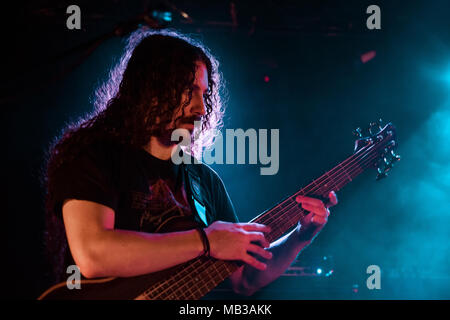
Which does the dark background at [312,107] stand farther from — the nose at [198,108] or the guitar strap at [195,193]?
the nose at [198,108]

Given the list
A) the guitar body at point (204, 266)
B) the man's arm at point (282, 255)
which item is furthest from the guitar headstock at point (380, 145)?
the man's arm at point (282, 255)

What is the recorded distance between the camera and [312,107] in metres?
4.67

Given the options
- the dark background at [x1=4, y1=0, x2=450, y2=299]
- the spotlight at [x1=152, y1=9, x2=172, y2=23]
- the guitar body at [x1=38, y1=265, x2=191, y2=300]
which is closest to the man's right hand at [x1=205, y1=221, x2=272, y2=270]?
the guitar body at [x1=38, y1=265, x2=191, y2=300]

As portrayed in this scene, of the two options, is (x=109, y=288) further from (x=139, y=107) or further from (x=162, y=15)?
(x=162, y=15)

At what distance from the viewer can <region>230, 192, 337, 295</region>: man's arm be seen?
2.32 m

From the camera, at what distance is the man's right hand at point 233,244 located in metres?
1.99

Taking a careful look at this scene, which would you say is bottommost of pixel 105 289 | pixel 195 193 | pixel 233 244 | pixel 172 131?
pixel 105 289

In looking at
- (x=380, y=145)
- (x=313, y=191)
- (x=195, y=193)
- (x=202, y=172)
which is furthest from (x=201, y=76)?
(x=380, y=145)

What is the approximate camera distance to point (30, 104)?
4379 millimetres

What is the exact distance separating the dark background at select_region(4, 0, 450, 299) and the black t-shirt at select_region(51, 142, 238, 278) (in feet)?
6.90

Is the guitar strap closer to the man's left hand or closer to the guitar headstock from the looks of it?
the man's left hand

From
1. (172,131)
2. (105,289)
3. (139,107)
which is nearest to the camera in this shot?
(105,289)

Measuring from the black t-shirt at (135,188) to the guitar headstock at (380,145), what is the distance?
109 centimetres

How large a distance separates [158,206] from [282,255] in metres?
0.86
